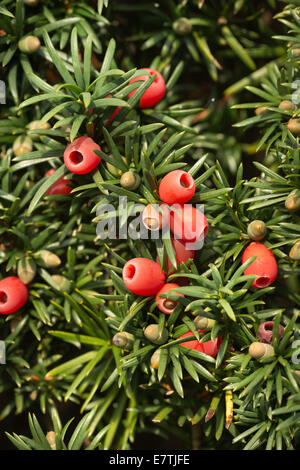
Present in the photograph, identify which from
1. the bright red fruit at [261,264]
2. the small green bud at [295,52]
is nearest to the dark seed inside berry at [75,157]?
the bright red fruit at [261,264]

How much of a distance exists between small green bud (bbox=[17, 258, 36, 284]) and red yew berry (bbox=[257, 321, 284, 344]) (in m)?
0.46

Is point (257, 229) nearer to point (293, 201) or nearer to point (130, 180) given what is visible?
point (293, 201)

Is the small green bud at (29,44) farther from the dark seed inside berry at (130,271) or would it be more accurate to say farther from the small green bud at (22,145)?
the dark seed inside berry at (130,271)

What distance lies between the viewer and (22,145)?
0.98 metres

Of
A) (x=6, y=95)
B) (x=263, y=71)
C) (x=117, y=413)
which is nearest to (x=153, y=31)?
(x=263, y=71)

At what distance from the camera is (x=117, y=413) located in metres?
1.01

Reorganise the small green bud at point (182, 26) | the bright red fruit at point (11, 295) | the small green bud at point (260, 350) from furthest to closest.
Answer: the small green bud at point (182, 26)
the bright red fruit at point (11, 295)
the small green bud at point (260, 350)

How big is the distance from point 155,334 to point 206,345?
10 cm

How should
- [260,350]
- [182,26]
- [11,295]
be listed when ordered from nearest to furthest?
[260,350]
[11,295]
[182,26]

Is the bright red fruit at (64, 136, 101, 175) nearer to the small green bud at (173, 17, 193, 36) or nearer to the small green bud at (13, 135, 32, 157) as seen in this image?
the small green bud at (13, 135, 32, 157)

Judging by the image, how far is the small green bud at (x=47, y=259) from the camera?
3.12 feet

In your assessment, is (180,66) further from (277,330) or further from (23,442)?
(23,442)

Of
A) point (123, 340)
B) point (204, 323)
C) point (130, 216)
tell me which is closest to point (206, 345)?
point (204, 323)

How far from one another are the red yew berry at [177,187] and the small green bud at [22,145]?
0.33 metres
